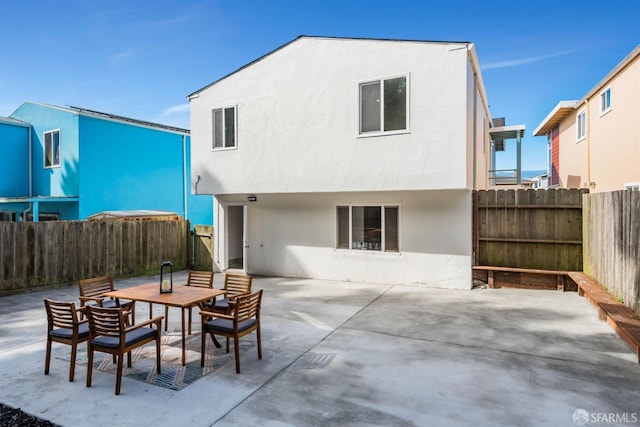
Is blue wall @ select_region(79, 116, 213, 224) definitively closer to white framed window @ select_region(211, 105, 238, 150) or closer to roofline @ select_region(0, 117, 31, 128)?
roofline @ select_region(0, 117, 31, 128)

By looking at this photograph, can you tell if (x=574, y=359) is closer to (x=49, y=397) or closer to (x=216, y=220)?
(x=49, y=397)

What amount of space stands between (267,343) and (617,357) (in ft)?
15.3

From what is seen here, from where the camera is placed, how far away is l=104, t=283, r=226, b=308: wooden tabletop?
492 cm

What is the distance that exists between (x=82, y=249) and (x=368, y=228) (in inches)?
305

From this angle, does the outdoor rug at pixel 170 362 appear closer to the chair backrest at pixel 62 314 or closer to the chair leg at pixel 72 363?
the chair leg at pixel 72 363

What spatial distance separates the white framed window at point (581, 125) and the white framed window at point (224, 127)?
41.8 feet

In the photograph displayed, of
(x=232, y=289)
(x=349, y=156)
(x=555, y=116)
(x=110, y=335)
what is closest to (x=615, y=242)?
(x=349, y=156)

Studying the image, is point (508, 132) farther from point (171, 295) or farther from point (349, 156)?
point (171, 295)

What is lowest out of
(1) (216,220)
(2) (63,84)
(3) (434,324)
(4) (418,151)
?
(3) (434,324)

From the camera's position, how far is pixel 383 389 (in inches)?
162

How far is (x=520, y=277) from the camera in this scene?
9.41 meters

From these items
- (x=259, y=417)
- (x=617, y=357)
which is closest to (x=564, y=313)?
(x=617, y=357)

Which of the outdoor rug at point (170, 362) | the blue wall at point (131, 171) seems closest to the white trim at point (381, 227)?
the outdoor rug at point (170, 362)

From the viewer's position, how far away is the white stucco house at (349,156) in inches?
336
